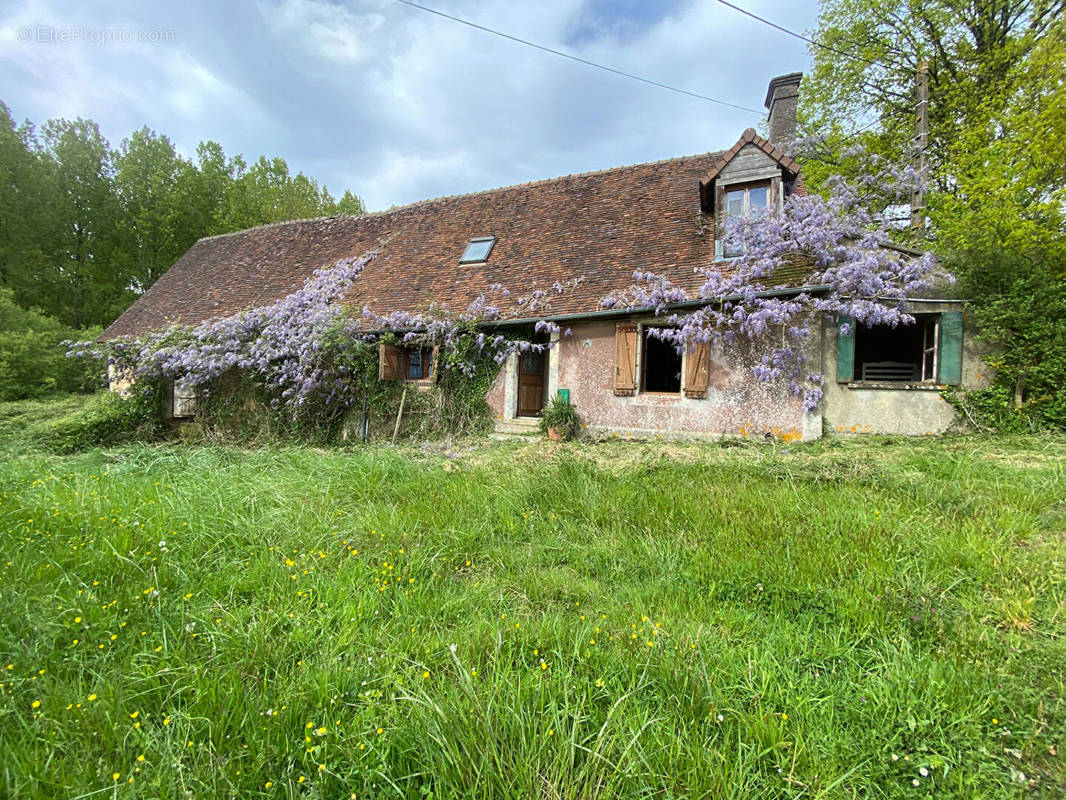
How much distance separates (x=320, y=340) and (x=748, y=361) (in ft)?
28.5

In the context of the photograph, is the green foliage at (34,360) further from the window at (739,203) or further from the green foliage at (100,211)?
the window at (739,203)

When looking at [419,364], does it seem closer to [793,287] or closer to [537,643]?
[793,287]

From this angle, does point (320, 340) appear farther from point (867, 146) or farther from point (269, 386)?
point (867, 146)

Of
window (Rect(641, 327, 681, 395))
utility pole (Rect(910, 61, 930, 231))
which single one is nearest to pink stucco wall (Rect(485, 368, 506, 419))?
window (Rect(641, 327, 681, 395))

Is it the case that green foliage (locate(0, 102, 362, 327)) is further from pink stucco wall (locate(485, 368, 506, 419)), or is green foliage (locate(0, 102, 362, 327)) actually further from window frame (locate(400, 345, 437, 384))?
pink stucco wall (locate(485, 368, 506, 419))

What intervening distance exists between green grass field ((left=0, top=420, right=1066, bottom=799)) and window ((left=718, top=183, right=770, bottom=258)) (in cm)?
549

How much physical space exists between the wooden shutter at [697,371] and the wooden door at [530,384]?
362 cm

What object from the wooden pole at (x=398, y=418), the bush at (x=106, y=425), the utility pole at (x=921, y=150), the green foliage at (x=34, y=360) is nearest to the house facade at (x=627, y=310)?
the wooden pole at (x=398, y=418)

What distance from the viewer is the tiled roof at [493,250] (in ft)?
31.1

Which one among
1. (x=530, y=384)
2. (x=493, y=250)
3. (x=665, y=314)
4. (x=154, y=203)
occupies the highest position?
(x=154, y=203)

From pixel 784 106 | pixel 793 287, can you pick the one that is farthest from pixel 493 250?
pixel 784 106

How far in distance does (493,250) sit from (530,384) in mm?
3682

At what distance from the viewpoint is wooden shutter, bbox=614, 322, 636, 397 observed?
28.5ft

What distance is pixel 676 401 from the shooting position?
28.1 ft
